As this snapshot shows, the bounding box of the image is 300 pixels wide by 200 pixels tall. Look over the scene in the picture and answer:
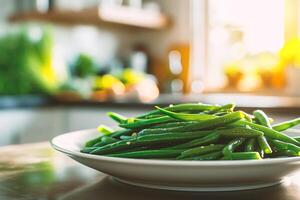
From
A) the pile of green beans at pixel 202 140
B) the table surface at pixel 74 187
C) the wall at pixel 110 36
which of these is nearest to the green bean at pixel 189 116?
the pile of green beans at pixel 202 140

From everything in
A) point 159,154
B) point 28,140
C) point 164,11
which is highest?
point 164,11

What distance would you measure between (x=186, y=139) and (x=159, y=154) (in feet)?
0.14

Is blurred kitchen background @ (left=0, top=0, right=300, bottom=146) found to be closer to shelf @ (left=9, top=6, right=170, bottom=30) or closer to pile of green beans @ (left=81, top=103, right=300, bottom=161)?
shelf @ (left=9, top=6, right=170, bottom=30)

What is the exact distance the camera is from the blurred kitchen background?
263 cm

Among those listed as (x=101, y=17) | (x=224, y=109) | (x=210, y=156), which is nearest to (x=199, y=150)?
(x=210, y=156)

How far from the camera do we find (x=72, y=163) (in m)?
0.95

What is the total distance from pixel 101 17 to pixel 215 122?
2.72 m

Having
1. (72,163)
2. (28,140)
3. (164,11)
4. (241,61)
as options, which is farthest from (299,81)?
(72,163)

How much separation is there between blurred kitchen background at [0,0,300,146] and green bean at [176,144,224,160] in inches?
59.8

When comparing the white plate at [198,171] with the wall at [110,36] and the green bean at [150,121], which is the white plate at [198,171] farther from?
the wall at [110,36]

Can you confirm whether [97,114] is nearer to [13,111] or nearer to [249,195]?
[13,111]

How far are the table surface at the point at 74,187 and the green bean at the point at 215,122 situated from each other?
3.4 inches

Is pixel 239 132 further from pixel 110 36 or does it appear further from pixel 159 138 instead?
pixel 110 36

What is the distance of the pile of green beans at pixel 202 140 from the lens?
0.68 metres
